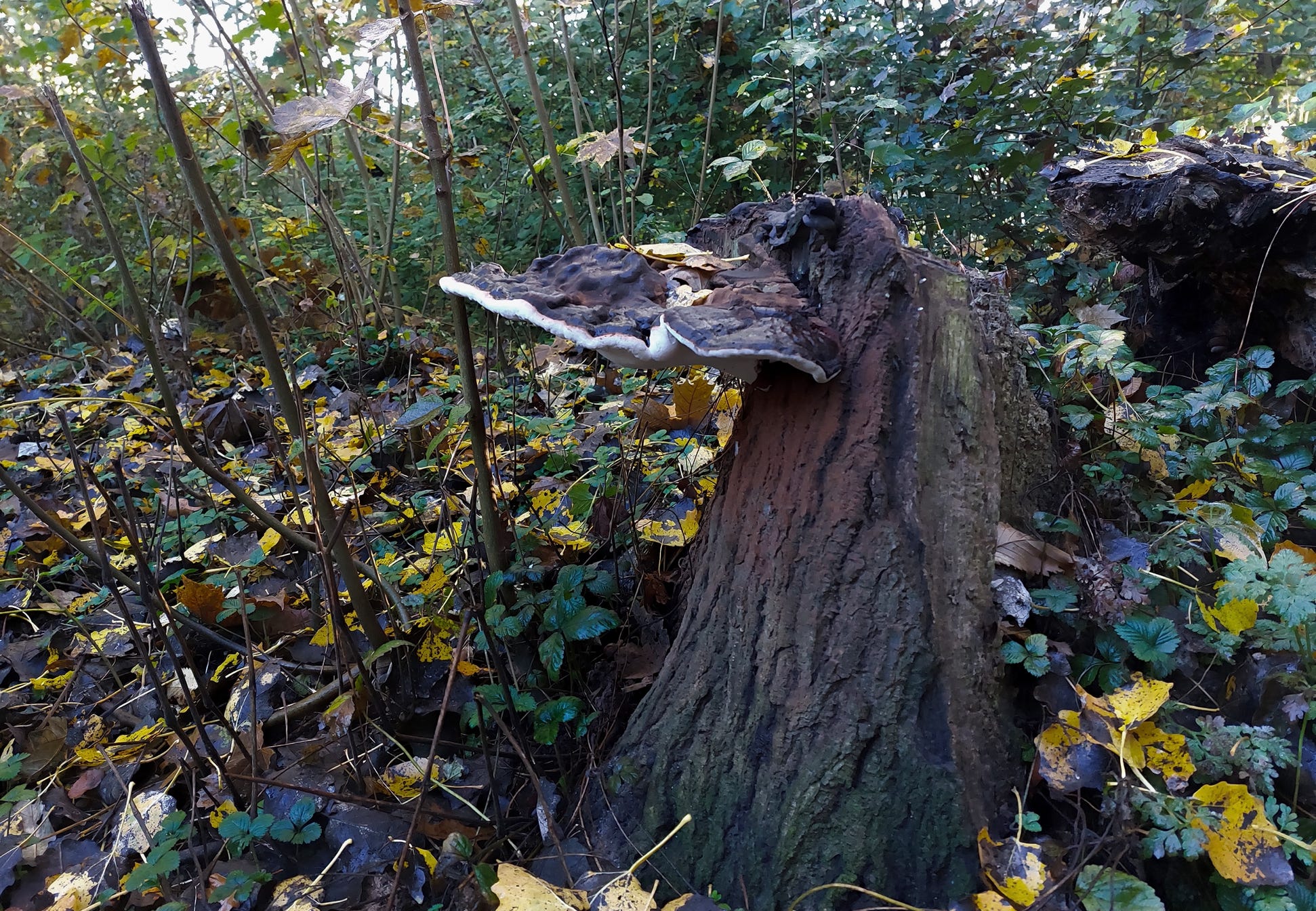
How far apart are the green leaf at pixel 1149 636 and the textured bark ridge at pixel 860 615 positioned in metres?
0.35

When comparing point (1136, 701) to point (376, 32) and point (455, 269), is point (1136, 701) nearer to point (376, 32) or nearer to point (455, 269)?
point (455, 269)

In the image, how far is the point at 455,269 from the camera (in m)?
1.93

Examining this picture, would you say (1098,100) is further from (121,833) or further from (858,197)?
(121,833)

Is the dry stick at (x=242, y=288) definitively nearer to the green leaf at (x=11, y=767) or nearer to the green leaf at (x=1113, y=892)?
the green leaf at (x=11, y=767)

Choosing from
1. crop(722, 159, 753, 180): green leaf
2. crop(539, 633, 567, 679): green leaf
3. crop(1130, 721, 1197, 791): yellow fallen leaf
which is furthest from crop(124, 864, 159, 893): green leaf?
crop(722, 159, 753, 180): green leaf

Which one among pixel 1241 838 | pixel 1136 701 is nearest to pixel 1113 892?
pixel 1241 838

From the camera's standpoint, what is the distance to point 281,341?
5.44 metres

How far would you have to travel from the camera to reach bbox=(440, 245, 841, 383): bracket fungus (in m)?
1.45

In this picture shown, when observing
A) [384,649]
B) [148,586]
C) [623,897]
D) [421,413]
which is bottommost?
[623,897]

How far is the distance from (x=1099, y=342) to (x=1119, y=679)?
1.13 meters

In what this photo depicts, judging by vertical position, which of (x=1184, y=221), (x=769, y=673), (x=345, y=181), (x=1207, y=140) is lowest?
(x=769, y=673)

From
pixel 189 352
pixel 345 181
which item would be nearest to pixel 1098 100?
pixel 189 352

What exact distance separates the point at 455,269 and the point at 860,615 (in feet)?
4.43

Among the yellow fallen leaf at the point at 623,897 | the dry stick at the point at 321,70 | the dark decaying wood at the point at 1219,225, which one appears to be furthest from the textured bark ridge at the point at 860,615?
the dry stick at the point at 321,70
